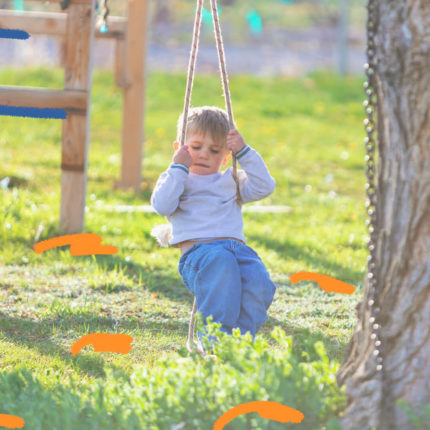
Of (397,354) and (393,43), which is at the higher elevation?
(393,43)

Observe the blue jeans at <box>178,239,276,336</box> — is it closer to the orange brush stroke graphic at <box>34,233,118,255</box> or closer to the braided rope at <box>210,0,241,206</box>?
the braided rope at <box>210,0,241,206</box>

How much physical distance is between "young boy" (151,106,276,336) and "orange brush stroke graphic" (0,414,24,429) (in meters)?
0.98

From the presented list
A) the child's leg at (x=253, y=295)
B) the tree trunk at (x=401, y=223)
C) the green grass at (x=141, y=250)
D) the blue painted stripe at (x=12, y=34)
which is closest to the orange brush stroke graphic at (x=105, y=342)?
the green grass at (x=141, y=250)

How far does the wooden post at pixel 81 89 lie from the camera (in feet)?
16.6

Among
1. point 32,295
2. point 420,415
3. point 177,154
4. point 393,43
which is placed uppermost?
point 393,43

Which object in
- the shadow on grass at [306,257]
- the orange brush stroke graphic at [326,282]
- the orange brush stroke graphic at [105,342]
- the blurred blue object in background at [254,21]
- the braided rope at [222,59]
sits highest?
the blurred blue object in background at [254,21]

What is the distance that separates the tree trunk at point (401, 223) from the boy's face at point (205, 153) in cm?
116

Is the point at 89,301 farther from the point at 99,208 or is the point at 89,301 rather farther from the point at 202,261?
the point at 99,208

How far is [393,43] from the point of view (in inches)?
89.4

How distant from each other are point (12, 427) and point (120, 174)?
493cm

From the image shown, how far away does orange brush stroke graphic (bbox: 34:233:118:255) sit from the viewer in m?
5.11

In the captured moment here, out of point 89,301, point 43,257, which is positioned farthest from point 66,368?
point 43,257

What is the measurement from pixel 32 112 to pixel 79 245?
1024mm

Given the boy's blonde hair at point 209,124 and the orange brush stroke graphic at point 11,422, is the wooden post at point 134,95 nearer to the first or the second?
the boy's blonde hair at point 209,124
